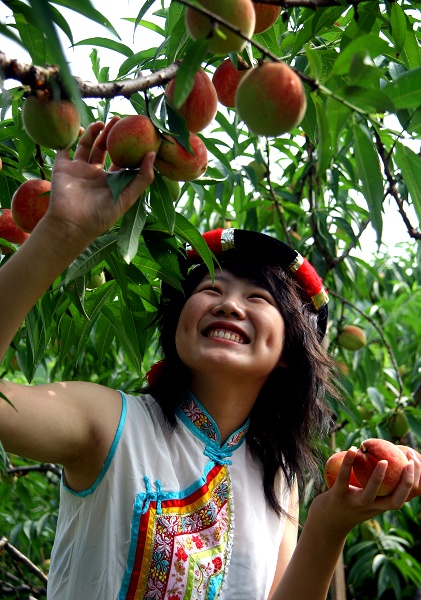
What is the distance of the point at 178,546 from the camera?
4.96 ft

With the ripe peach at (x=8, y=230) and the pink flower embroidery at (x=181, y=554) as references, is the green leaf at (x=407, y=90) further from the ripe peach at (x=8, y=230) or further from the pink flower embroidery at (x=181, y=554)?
the pink flower embroidery at (x=181, y=554)

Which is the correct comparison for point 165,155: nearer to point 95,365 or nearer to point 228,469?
point 228,469

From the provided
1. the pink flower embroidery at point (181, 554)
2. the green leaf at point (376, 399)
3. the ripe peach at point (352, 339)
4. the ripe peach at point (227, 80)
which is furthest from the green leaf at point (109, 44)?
the ripe peach at point (352, 339)

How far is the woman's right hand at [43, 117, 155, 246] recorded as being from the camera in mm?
997

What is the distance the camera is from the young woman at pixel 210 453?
4.61 ft

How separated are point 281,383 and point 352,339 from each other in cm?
122

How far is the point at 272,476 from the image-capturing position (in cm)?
179

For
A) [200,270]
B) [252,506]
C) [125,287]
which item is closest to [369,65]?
[125,287]

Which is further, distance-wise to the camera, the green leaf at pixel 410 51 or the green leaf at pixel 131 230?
the green leaf at pixel 410 51

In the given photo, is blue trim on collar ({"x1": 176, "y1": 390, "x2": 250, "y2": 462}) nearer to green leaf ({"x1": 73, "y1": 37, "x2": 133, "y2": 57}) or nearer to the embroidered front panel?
the embroidered front panel

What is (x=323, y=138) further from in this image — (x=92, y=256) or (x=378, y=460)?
(x=378, y=460)

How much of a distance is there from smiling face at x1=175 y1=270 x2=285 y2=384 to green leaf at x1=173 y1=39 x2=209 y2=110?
75 cm

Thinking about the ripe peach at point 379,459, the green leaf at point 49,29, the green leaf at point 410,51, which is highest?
the green leaf at point 410,51

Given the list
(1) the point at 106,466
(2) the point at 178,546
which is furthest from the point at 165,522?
(1) the point at 106,466
